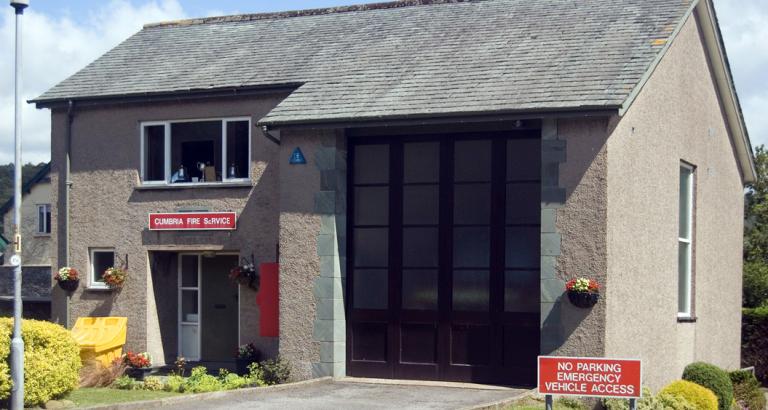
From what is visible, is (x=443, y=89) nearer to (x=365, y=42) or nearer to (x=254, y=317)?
(x=365, y=42)

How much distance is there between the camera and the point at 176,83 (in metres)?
19.9

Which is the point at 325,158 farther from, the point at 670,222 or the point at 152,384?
the point at 670,222

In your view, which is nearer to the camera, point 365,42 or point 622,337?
point 622,337

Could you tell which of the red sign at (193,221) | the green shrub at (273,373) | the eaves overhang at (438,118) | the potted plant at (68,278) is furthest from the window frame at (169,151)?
the green shrub at (273,373)

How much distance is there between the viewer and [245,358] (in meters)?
18.3

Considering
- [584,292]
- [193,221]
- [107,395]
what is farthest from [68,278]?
[584,292]

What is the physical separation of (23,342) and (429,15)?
33.1 feet

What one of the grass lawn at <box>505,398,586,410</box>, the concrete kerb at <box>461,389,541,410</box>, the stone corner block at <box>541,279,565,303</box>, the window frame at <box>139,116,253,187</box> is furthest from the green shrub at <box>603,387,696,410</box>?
Answer: the window frame at <box>139,116,253,187</box>

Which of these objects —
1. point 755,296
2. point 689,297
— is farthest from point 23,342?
point 755,296

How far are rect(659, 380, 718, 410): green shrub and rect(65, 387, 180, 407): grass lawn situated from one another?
7.64 meters

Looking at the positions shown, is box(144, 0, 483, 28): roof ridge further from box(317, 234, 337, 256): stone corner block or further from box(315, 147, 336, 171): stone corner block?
box(317, 234, 337, 256): stone corner block

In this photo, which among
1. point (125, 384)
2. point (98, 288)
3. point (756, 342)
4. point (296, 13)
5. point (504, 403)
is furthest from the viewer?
point (756, 342)

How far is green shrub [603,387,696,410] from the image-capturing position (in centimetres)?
1476

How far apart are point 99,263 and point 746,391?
12158mm
